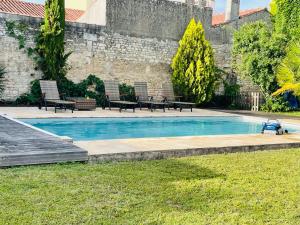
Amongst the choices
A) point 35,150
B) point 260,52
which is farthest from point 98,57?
point 35,150

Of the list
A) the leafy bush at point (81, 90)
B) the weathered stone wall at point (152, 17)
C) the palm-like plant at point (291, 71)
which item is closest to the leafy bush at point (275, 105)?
the palm-like plant at point (291, 71)

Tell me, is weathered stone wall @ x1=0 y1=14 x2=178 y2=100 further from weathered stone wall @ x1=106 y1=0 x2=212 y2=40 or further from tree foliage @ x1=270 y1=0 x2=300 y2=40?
tree foliage @ x1=270 y1=0 x2=300 y2=40

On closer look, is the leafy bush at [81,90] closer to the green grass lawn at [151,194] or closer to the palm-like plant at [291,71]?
the palm-like plant at [291,71]

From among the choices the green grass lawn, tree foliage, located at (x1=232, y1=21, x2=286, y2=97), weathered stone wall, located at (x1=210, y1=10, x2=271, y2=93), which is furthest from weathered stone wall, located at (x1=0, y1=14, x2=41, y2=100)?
the green grass lawn

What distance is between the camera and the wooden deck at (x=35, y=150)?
17.0 feet

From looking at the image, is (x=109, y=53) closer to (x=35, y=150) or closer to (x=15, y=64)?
(x=15, y=64)

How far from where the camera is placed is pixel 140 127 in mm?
11633

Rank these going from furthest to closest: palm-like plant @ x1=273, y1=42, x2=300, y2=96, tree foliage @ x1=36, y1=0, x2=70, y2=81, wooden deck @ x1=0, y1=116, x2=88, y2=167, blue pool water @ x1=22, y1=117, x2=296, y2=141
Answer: palm-like plant @ x1=273, y1=42, x2=300, y2=96, tree foliage @ x1=36, y1=0, x2=70, y2=81, blue pool water @ x1=22, y1=117, x2=296, y2=141, wooden deck @ x1=0, y1=116, x2=88, y2=167

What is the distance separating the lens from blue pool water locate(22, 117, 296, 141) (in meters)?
10.1

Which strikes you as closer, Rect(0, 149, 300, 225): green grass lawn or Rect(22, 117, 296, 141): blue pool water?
Rect(0, 149, 300, 225): green grass lawn

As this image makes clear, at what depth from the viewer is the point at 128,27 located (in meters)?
16.8

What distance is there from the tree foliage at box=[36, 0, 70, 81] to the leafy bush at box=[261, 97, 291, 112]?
31.9 feet

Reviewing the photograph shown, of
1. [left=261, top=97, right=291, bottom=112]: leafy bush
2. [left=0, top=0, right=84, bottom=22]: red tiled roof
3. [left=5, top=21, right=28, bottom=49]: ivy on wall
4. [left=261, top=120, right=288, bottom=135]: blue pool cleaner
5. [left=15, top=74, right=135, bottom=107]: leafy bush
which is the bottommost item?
[left=261, top=120, right=288, bottom=135]: blue pool cleaner

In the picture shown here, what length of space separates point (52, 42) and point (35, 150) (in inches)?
374
